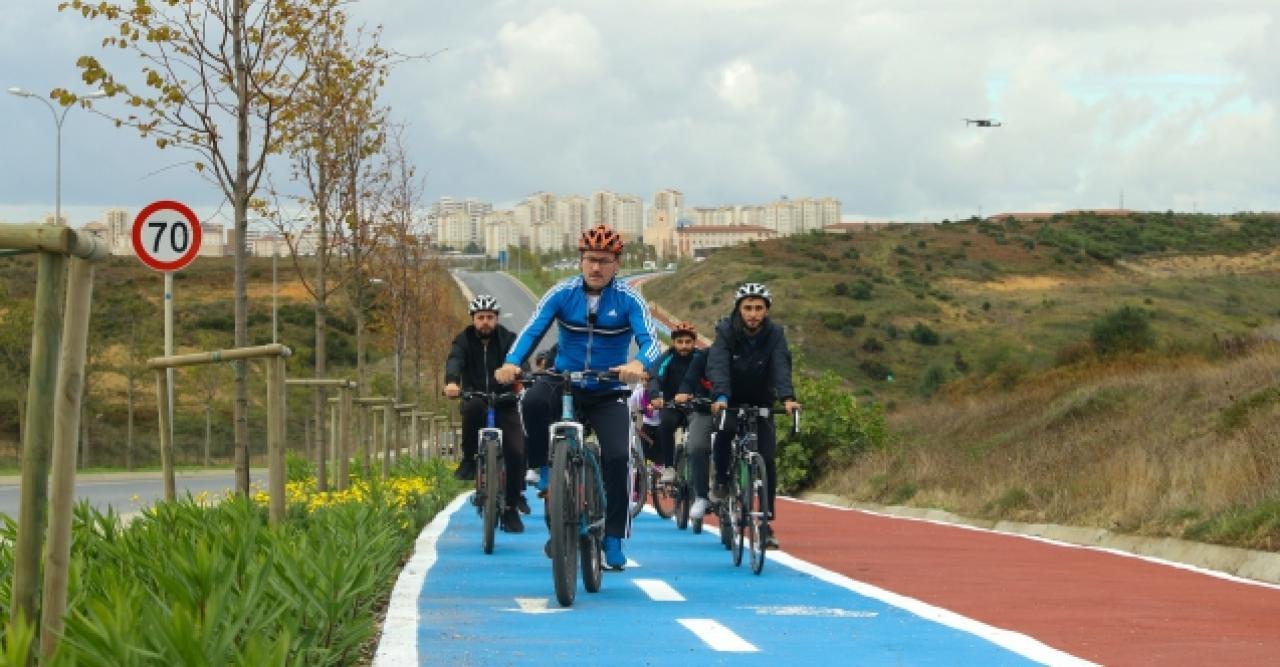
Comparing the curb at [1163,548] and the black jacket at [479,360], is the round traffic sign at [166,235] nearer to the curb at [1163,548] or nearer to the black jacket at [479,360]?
the black jacket at [479,360]

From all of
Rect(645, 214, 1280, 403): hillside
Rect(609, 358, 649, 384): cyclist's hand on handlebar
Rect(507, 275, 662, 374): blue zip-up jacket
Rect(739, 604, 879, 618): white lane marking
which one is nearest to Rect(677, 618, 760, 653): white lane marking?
Rect(739, 604, 879, 618): white lane marking

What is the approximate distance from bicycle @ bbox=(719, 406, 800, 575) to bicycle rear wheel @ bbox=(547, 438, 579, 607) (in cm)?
244

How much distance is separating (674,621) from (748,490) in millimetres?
3733

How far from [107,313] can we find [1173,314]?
51222 millimetres

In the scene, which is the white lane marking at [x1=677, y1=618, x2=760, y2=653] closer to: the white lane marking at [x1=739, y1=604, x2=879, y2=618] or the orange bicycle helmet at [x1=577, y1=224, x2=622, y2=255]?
the white lane marking at [x1=739, y1=604, x2=879, y2=618]

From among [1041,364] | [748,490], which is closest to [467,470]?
[748,490]

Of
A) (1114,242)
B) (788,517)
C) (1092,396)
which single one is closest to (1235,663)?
(788,517)

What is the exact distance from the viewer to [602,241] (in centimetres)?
1102

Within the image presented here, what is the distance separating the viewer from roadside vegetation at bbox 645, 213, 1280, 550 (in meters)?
18.8

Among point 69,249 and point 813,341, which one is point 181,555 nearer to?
point 69,249

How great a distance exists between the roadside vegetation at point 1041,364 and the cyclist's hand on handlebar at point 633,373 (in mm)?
5714

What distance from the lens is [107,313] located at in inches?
3339

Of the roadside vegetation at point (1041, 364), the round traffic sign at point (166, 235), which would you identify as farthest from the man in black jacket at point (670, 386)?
the round traffic sign at point (166, 235)

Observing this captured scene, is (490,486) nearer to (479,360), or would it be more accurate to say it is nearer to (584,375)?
(479,360)
